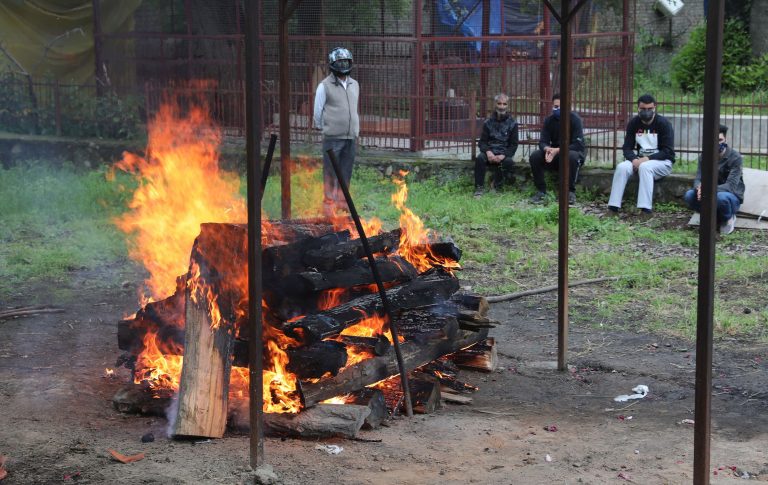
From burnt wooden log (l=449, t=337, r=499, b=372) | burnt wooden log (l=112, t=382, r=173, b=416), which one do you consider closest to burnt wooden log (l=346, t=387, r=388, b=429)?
burnt wooden log (l=112, t=382, r=173, b=416)

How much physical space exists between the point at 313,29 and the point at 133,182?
511cm

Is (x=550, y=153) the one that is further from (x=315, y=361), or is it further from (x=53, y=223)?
(x=315, y=361)

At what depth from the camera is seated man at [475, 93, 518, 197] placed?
1489 centimetres

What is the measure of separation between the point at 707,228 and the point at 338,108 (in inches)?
336

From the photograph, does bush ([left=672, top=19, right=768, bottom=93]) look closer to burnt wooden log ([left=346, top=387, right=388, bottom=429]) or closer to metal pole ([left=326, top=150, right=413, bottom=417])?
metal pole ([left=326, top=150, right=413, bottom=417])

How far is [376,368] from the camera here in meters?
6.56

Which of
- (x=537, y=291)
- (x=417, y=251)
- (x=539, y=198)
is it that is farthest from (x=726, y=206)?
(x=417, y=251)

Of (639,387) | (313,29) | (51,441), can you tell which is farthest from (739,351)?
(313,29)

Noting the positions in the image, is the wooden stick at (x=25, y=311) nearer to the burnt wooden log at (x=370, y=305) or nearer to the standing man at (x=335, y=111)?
the burnt wooden log at (x=370, y=305)

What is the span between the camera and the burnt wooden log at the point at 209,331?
5.98 metres

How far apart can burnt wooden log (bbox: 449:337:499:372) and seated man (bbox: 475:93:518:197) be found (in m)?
7.43

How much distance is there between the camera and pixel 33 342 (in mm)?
8062

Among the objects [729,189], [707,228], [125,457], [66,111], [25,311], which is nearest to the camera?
[707,228]

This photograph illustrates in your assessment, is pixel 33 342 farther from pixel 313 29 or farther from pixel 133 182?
pixel 313 29
